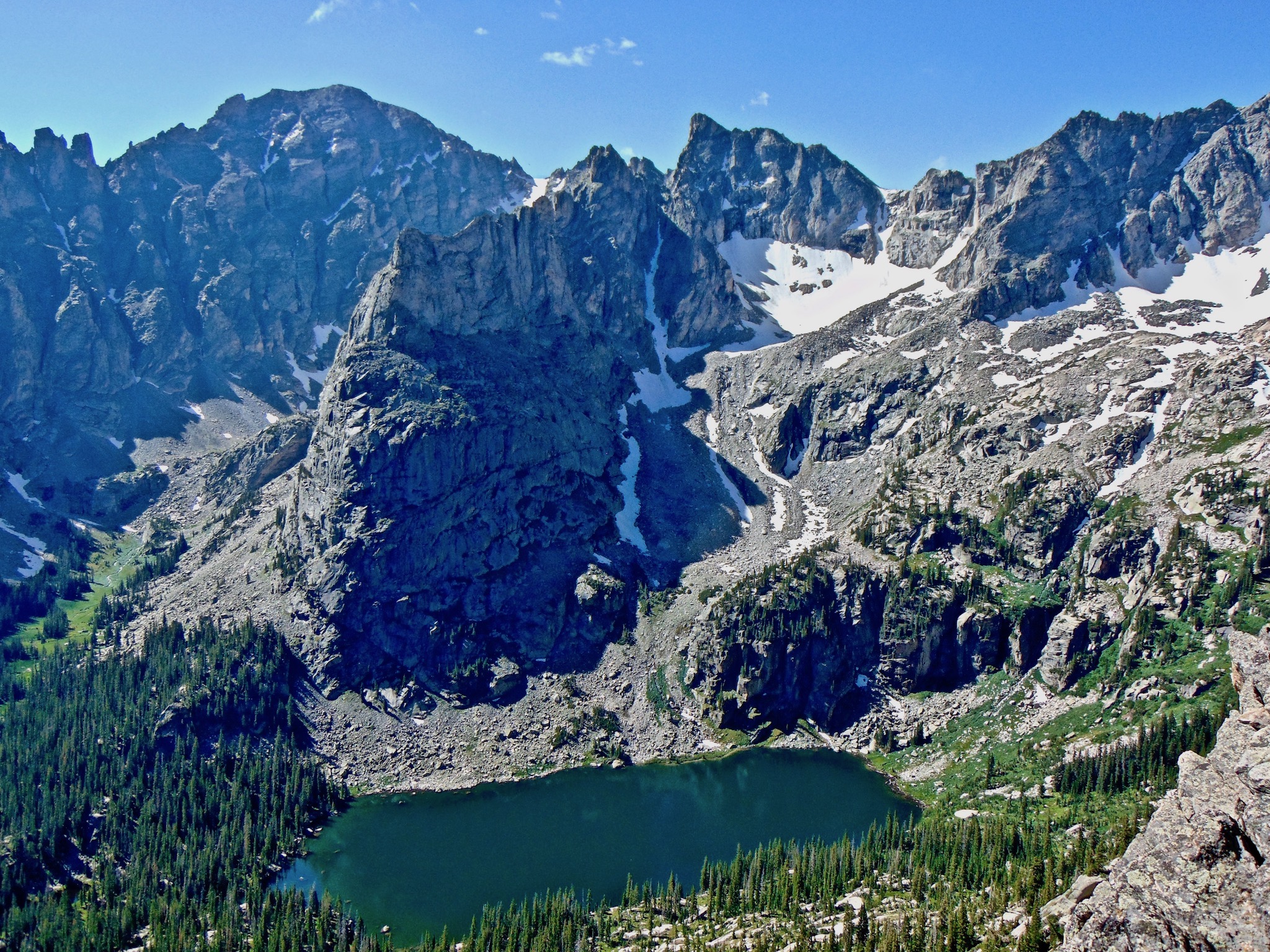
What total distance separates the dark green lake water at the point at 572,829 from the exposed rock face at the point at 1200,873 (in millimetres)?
56962

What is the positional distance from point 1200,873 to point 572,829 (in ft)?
260

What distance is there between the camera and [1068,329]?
192 meters

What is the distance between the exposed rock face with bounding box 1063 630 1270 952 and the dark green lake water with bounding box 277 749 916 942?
57.0m

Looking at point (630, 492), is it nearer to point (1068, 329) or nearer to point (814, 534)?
point (814, 534)

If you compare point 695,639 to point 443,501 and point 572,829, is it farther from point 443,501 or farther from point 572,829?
point 443,501

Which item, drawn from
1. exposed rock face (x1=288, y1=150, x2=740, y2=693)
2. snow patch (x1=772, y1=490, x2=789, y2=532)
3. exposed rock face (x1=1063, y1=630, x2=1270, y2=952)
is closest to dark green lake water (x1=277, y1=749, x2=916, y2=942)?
exposed rock face (x1=288, y1=150, x2=740, y2=693)

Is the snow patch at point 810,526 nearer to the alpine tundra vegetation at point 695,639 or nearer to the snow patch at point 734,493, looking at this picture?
the alpine tundra vegetation at point 695,639

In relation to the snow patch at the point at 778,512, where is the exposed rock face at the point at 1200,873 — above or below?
below

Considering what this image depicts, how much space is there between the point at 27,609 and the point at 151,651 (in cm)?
5055

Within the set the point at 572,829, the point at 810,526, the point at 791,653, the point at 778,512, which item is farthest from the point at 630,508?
the point at 572,829

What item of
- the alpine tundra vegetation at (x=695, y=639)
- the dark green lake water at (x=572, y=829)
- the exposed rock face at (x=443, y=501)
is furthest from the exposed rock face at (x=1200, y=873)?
the exposed rock face at (x=443, y=501)

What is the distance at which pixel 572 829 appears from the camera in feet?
385

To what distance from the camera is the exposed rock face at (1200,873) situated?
1898 inches

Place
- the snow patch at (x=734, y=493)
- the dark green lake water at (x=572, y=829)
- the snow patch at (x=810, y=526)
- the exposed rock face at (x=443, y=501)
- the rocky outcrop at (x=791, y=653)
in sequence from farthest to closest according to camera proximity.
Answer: the snow patch at (x=734, y=493), the snow patch at (x=810, y=526), the exposed rock face at (x=443, y=501), the rocky outcrop at (x=791, y=653), the dark green lake water at (x=572, y=829)
